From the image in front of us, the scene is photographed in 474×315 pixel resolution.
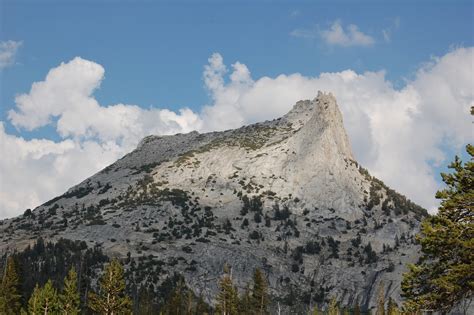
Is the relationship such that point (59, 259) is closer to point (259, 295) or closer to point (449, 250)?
point (259, 295)

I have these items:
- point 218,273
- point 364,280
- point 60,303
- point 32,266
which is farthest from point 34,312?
point 364,280

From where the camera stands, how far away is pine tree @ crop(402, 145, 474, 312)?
23750mm

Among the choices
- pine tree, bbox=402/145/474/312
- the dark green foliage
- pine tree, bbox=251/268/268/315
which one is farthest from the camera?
the dark green foliage

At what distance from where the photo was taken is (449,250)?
24.8 m

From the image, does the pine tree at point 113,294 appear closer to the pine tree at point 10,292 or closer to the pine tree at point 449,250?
the pine tree at point 10,292

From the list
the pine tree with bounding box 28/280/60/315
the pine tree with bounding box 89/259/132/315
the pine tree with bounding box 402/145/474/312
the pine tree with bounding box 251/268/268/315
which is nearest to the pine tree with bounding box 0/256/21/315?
the pine tree with bounding box 28/280/60/315

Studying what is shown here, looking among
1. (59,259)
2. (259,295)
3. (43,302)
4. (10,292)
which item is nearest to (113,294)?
(43,302)

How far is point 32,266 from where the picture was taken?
163 meters

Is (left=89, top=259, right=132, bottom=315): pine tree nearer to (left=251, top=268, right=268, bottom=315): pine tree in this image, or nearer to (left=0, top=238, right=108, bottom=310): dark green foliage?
(left=251, top=268, right=268, bottom=315): pine tree

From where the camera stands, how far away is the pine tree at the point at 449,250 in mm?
23750

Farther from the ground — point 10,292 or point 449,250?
point 449,250

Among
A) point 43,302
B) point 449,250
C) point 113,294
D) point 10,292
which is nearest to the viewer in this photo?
point 449,250

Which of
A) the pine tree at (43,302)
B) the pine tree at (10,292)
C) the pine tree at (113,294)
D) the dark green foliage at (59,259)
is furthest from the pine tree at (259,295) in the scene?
the dark green foliage at (59,259)

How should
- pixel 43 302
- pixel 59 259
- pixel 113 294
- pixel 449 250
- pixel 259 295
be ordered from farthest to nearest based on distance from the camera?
pixel 59 259 → pixel 259 295 → pixel 113 294 → pixel 43 302 → pixel 449 250
